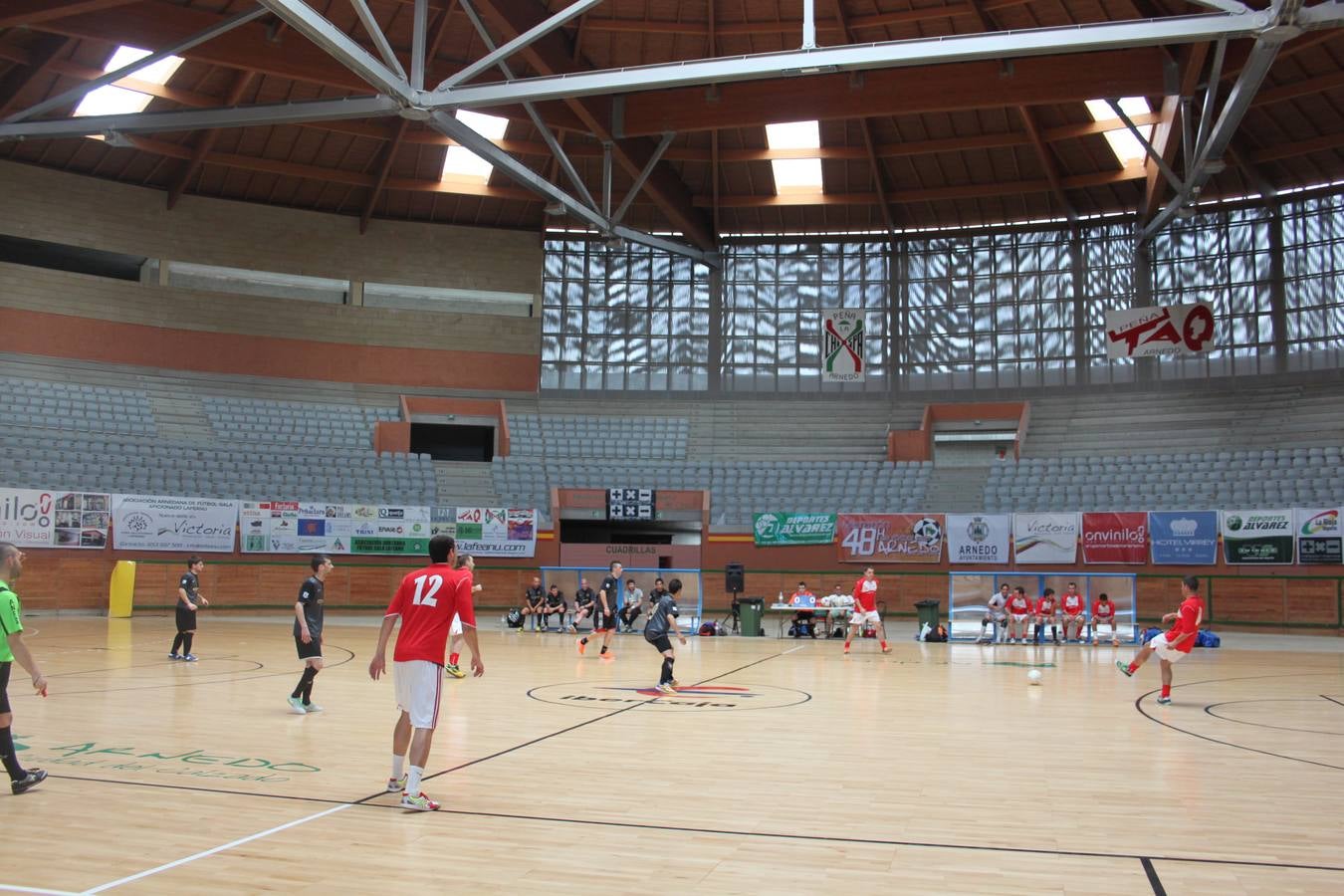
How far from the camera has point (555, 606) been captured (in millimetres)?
29391

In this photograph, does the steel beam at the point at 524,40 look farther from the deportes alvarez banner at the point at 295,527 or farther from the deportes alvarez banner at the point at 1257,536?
the deportes alvarez banner at the point at 1257,536

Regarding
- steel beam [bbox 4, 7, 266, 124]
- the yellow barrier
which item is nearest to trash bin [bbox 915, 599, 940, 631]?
steel beam [bbox 4, 7, 266, 124]

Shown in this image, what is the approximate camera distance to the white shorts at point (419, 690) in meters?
7.48

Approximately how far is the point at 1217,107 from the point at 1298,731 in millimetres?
26836

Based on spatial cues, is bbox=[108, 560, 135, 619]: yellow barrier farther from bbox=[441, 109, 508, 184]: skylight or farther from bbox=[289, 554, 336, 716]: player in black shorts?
bbox=[289, 554, 336, 716]: player in black shorts

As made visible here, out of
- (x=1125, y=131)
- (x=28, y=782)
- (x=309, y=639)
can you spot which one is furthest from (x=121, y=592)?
(x=1125, y=131)

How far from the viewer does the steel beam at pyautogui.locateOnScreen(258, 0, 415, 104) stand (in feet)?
60.7

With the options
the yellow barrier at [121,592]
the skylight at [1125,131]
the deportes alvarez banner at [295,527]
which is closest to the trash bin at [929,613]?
the skylight at [1125,131]

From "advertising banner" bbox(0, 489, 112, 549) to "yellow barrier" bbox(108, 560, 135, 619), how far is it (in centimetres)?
138

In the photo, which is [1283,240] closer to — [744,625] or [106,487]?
[744,625]

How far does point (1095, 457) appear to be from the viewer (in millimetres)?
36312

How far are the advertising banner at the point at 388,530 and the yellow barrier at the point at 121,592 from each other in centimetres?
637

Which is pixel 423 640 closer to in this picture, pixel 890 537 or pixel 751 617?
pixel 751 617

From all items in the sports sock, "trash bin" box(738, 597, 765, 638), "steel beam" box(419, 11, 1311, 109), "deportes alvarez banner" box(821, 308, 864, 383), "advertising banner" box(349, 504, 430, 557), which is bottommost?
"trash bin" box(738, 597, 765, 638)
